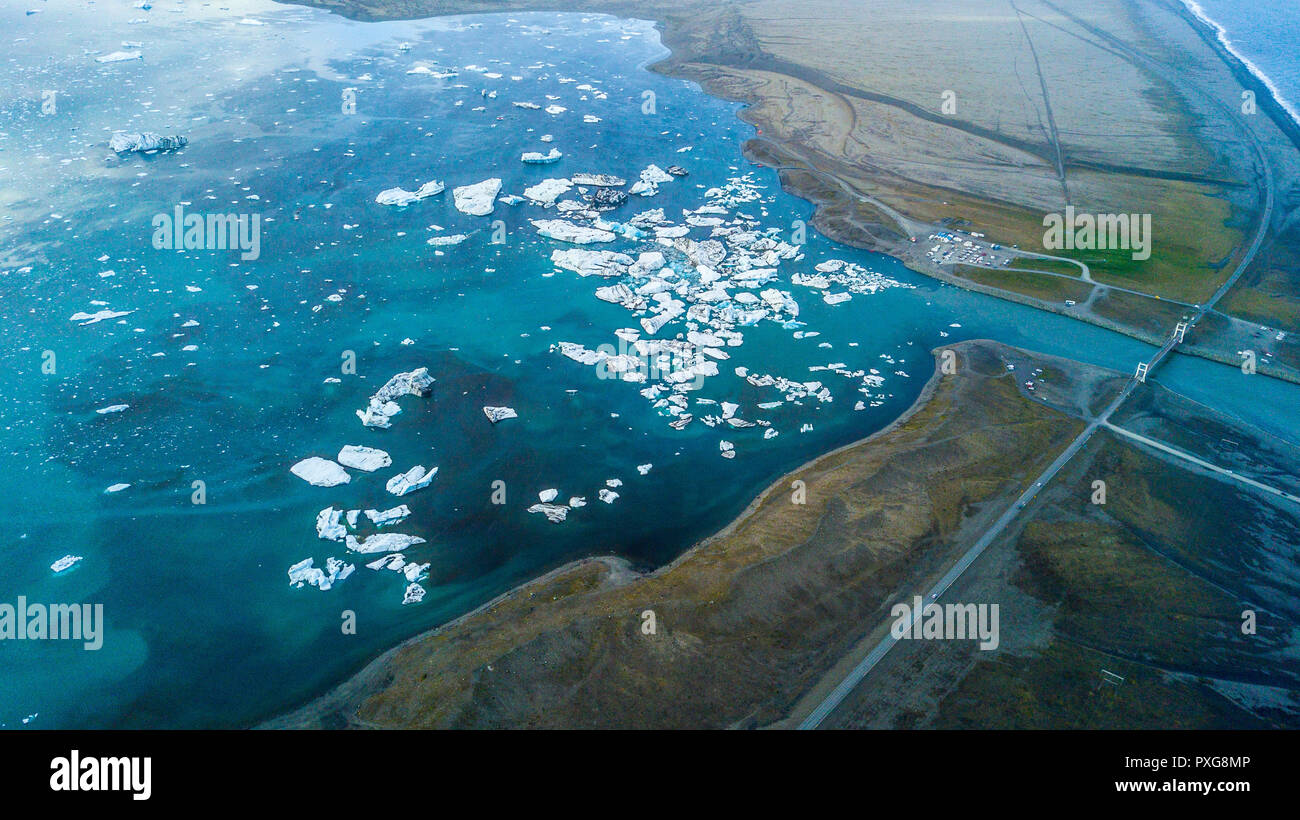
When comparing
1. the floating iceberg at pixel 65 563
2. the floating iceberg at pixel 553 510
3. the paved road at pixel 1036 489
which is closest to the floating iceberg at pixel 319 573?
the floating iceberg at pixel 553 510

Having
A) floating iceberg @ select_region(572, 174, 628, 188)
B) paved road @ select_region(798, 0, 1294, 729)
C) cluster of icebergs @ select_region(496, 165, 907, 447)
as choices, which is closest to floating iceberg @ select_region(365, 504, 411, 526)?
cluster of icebergs @ select_region(496, 165, 907, 447)

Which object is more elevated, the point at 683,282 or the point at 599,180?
the point at 599,180

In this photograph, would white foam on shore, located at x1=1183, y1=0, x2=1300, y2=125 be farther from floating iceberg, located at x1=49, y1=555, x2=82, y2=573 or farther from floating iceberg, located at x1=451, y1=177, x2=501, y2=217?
floating iceberg, located at x1=49, y1=555, x2=82, y2=573

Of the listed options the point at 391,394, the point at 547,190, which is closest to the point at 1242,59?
the point at 547,190

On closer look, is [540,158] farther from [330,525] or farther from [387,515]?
[330,525]

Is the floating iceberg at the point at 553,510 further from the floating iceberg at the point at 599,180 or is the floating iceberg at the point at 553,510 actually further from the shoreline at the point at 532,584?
the floating iceberg at the point at 599,180
